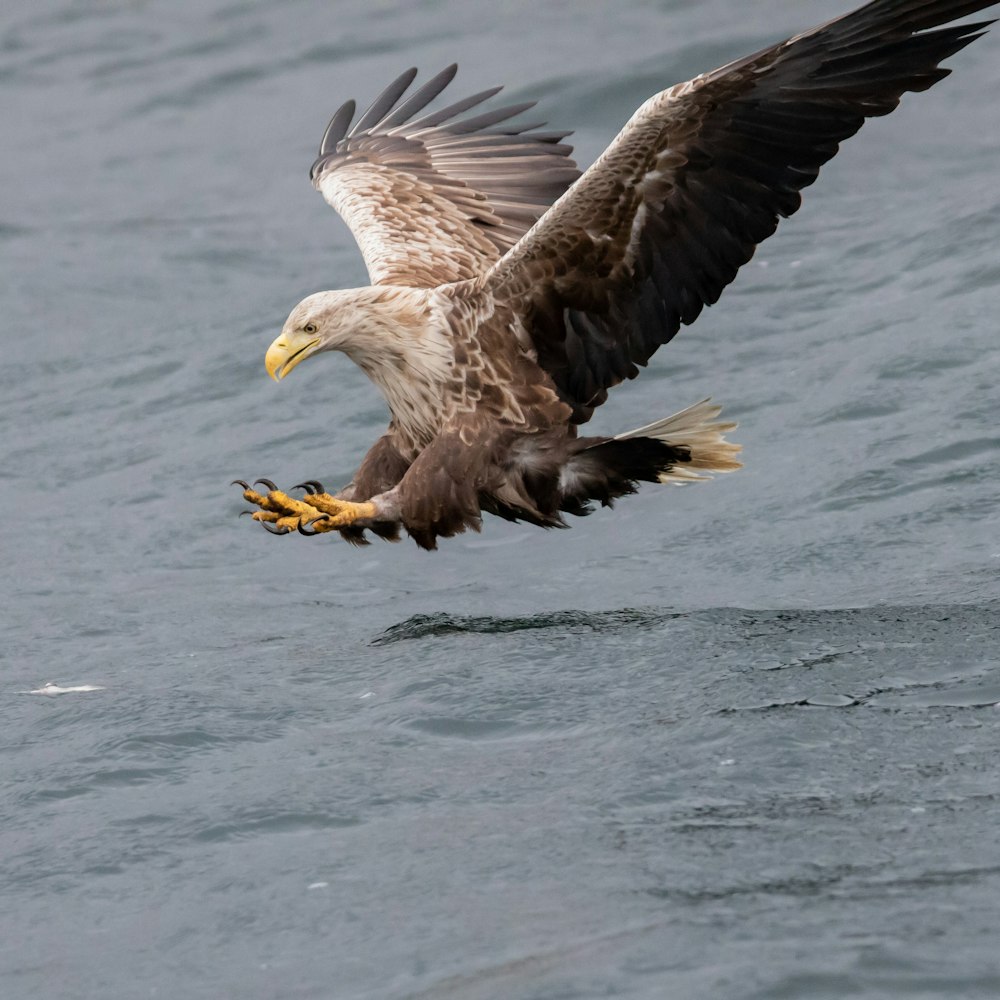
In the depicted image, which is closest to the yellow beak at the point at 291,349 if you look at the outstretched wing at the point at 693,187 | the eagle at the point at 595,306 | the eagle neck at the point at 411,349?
the eagle at the point at 595,306

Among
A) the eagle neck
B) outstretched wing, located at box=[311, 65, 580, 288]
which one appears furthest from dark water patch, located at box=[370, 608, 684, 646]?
outstretched wing, located at box=[311, 65, 580, 288]

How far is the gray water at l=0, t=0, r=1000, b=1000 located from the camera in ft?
13.2

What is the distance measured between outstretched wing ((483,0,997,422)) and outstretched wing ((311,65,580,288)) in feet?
2.70

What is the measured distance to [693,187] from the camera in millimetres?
5879

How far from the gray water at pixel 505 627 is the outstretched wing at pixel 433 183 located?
50.5 inches

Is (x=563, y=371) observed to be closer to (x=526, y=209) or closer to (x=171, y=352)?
(x=526, y=209)

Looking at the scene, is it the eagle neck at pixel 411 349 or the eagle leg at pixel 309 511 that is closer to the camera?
the eagle leg at pixel 309 511

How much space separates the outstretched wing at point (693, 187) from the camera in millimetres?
5605

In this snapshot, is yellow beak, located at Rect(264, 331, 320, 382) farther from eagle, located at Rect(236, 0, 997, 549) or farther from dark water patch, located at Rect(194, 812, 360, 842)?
dark water patch, located at Rect(194, 812, 360, 842)

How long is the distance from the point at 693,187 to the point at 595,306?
22.3 inches

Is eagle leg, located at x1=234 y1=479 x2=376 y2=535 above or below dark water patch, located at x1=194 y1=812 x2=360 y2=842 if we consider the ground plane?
above

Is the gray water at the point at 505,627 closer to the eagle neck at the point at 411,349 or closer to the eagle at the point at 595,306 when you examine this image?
the eagle at the point at 595,306

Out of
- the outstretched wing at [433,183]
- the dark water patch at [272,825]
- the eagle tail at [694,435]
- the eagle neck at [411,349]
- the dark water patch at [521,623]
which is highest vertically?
the outstretched wing at [433,183]

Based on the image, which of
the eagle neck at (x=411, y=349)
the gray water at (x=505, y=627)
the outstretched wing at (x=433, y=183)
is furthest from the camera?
the outstretched wing at (x=433, y=183)
